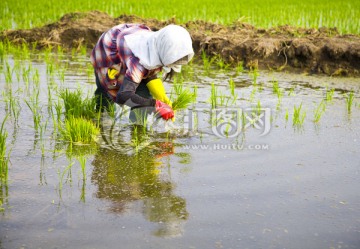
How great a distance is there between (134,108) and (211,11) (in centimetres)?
693

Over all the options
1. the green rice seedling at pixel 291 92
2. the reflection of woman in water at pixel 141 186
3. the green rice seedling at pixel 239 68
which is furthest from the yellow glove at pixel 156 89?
the green rice seedling at pixel 239 68

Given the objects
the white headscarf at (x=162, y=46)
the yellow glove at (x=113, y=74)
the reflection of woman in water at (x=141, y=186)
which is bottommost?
the reflection of woman in water at (x=141, y=186)

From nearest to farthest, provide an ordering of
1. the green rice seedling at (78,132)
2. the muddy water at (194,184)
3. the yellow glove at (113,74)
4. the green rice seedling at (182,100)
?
the muddy water at (194,184)
the green rice seedling at (78,132)
the yellow glove at (113,74)
the green rice seedling at (182,100)

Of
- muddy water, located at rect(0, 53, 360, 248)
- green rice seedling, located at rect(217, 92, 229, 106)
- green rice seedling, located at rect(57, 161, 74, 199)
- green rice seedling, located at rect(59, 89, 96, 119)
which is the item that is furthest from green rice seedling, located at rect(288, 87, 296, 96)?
green rice seedling, located at rect(57, 161, 74, 199)

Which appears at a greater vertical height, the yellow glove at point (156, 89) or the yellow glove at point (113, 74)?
the yellow glove at point (113, 74)

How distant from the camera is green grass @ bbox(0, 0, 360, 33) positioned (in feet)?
29.5

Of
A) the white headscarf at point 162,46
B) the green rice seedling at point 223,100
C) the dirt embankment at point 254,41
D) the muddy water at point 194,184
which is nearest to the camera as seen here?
the muddy water at point 194,184

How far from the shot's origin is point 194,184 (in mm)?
2871

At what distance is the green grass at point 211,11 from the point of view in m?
8.98

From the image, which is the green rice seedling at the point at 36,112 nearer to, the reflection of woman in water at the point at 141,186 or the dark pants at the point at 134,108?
the dark pants at the point at 134,108

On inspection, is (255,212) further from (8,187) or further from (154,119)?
(154,119)

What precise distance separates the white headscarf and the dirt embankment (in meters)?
2.96

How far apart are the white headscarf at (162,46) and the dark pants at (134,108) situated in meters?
0.36

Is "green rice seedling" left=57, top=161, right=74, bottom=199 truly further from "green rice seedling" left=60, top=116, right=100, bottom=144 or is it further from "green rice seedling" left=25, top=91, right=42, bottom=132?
"green rice seedling" left=25, top=91, right=42, bottom=132
